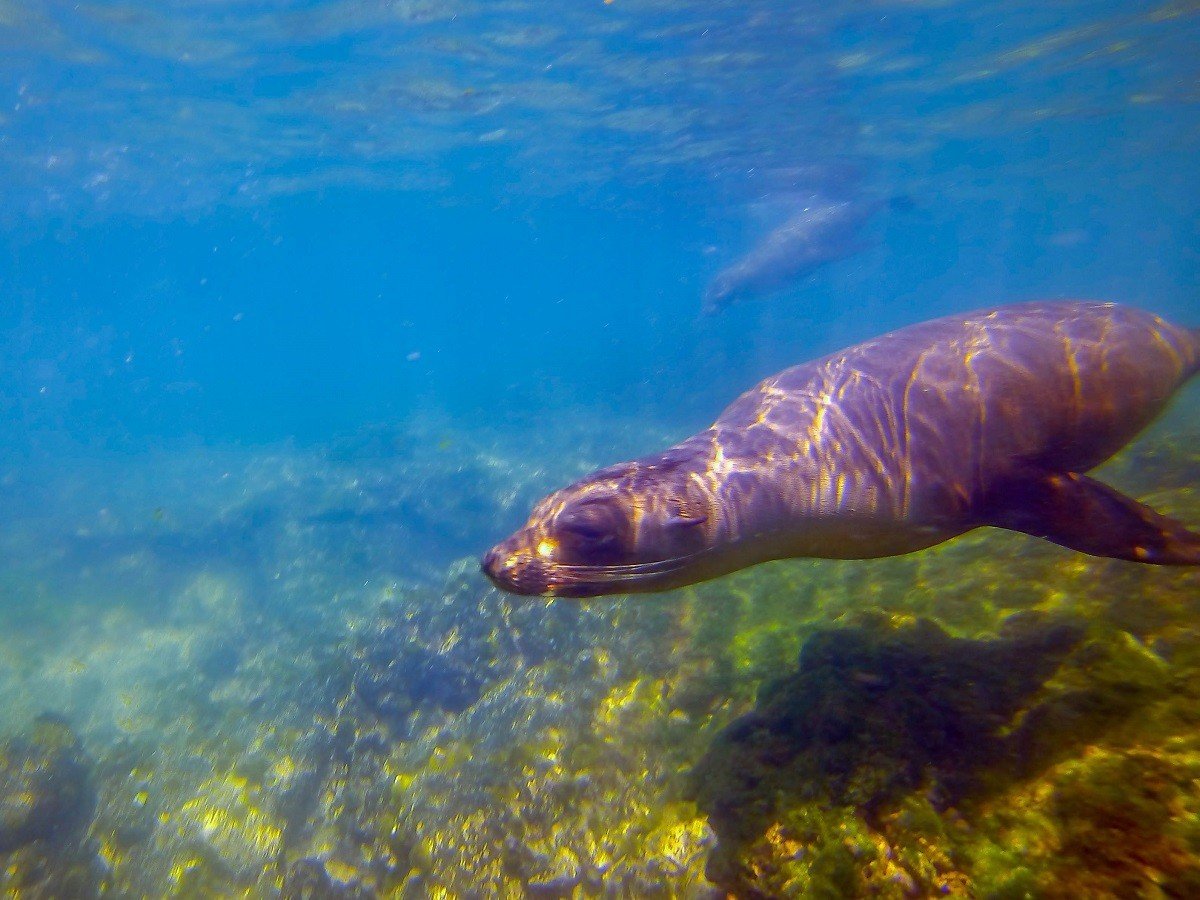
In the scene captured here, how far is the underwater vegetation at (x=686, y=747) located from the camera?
2.30 meters

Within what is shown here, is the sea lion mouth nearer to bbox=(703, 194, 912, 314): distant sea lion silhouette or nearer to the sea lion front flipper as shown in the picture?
the sea lion front flipper

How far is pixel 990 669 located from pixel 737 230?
41.1m

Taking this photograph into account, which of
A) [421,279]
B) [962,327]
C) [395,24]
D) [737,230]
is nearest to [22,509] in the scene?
[395,24]

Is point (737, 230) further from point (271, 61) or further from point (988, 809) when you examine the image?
point (988, 809)

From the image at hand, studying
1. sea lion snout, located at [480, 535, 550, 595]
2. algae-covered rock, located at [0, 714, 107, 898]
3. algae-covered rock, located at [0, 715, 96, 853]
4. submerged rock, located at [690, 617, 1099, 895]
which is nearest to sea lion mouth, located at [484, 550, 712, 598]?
sea lion snout, located at [480, 535, 550, 595]

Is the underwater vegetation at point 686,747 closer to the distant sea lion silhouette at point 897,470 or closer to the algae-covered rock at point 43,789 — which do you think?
the algae-covered rock at point 43,789

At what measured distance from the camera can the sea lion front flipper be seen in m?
2.93

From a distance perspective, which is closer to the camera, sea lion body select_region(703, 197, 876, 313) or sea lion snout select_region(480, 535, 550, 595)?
sea lion snout select_region(480, 535, 550, 595)

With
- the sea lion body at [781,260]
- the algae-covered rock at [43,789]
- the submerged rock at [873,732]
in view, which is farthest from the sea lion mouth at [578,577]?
the sea lion body at [781,260]

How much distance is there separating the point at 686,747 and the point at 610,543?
1.72 meters

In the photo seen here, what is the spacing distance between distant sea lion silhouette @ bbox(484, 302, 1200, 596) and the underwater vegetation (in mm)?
590

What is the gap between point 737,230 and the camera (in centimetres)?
4066

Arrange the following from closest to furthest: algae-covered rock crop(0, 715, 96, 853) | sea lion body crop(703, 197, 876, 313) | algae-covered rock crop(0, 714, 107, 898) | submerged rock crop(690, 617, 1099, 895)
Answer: submerged rock crop(690, 617, 1099, 895) → algae-covered rock crop(0, 714, 107, 898) → algae-covered rock crop(0, 715, 96, 853) → sea lion body crop(703, 197, 876, 313)

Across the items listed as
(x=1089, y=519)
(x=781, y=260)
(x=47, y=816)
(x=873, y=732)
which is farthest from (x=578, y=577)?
(x=781, y=260)
